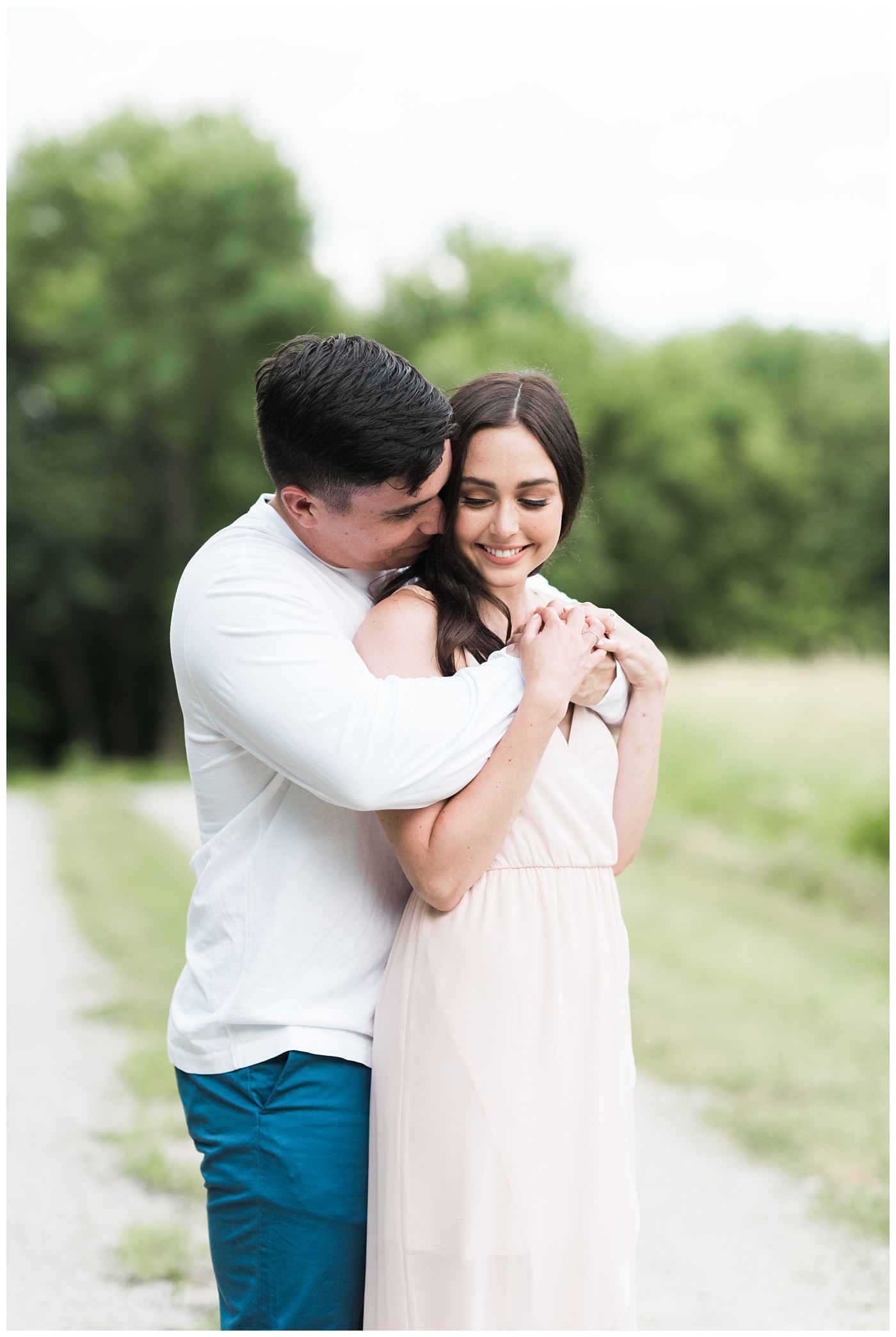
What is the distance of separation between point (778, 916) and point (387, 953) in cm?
734

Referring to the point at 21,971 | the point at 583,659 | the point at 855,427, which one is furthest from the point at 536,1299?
the point at 855,427

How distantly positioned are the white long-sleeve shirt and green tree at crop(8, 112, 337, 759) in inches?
954

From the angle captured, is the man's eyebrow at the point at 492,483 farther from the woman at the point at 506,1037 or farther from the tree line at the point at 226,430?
the tree line at the point at 226,430

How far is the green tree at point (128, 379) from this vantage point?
2622cm

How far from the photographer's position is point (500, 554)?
2445mm

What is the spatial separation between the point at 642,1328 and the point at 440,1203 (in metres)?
2.33

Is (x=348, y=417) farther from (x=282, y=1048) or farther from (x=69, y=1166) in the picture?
(x=69, y=1166)

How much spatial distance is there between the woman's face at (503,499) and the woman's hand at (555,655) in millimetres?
199

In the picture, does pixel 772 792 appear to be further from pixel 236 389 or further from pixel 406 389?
pixel 236 389

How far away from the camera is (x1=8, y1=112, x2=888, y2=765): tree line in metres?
26.4

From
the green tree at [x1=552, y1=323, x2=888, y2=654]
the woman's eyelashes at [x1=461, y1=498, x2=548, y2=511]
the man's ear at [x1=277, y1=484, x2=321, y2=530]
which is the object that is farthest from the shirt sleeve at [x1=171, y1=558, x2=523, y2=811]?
the green tree at [x1=552, y1=323, x2=888, y2=654]

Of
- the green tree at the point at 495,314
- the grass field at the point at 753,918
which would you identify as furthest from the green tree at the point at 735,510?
the grass field at the point at 753,918

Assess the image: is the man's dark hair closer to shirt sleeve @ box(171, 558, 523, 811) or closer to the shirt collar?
the shirt collar

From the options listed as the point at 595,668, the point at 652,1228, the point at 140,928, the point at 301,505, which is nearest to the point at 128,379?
the point at 140,928
